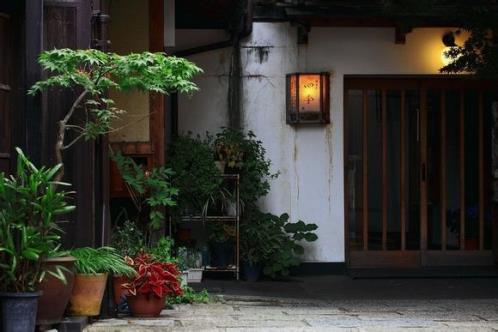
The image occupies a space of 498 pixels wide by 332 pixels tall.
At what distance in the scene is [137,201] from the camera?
10211 mm

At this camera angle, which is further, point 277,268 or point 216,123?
point 216,123

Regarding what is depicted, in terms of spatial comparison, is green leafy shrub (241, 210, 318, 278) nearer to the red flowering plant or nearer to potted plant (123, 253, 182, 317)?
the red flowering plant

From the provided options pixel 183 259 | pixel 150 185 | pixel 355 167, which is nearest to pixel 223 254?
pixel 183 259

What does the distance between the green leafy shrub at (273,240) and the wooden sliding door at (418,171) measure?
3.36ft

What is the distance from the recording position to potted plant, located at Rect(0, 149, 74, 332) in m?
6.82

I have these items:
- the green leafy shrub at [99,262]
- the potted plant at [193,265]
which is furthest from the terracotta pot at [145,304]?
the potted plant at [193,265]

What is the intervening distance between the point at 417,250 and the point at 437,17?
345cm

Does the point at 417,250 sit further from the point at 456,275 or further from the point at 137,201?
the point at 137,201

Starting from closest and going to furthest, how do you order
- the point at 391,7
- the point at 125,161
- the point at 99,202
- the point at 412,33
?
the point at 99,202 → the point at 125,161 → the point at 391,7 → the point at 412,33

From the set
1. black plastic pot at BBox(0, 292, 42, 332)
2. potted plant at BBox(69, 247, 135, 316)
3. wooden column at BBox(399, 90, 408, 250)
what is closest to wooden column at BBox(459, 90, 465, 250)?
wooden column at BBox(399, 90, 408, 250)

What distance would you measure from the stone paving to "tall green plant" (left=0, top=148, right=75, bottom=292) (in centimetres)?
108

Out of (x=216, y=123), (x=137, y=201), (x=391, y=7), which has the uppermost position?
(x=391, y=7)

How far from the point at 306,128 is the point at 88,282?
216 inches

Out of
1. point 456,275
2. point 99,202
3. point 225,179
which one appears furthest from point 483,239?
point 99,202
